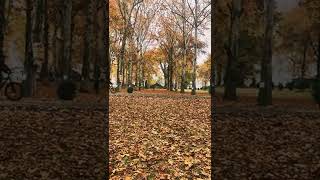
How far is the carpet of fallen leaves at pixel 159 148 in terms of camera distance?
8156mm

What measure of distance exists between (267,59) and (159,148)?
12.2m

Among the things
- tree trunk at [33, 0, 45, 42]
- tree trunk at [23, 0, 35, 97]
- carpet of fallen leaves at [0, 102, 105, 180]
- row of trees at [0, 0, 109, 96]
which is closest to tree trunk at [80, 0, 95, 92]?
row of trees at [0, 0, 109, 96]

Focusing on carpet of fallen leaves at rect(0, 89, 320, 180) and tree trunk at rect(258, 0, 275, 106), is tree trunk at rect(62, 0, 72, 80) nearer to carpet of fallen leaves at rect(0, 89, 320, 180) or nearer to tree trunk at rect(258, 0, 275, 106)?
carpet of fallen leaves at rect(0, 89, 320, 180)

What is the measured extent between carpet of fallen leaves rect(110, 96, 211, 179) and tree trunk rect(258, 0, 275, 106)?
6.48 m

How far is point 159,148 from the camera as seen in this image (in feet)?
33.5

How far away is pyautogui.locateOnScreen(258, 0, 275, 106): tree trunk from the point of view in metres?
20.9

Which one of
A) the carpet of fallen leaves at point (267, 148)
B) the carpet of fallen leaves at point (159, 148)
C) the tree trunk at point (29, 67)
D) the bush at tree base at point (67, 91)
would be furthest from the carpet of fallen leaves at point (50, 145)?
the tree trunk at point (29, 67)

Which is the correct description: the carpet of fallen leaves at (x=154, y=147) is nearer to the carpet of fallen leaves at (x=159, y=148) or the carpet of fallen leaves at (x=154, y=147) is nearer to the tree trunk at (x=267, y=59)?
the carpet of fallen leaves at (x=159, y=148)

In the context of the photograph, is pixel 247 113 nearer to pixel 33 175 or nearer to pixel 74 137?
pixel 74 137

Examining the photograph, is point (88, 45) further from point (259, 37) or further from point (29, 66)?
point (259, 37)

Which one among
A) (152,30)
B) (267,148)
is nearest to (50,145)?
(267,148)

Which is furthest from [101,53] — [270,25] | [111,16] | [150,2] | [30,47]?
[150,2]

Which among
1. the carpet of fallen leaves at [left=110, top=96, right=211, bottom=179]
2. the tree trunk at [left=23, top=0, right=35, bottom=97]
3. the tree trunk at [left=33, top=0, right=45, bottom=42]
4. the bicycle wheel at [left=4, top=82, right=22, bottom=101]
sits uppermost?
the tree trunk at [left=33, top=0, right=45, bottom=42]

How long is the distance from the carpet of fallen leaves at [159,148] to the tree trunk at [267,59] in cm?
648
